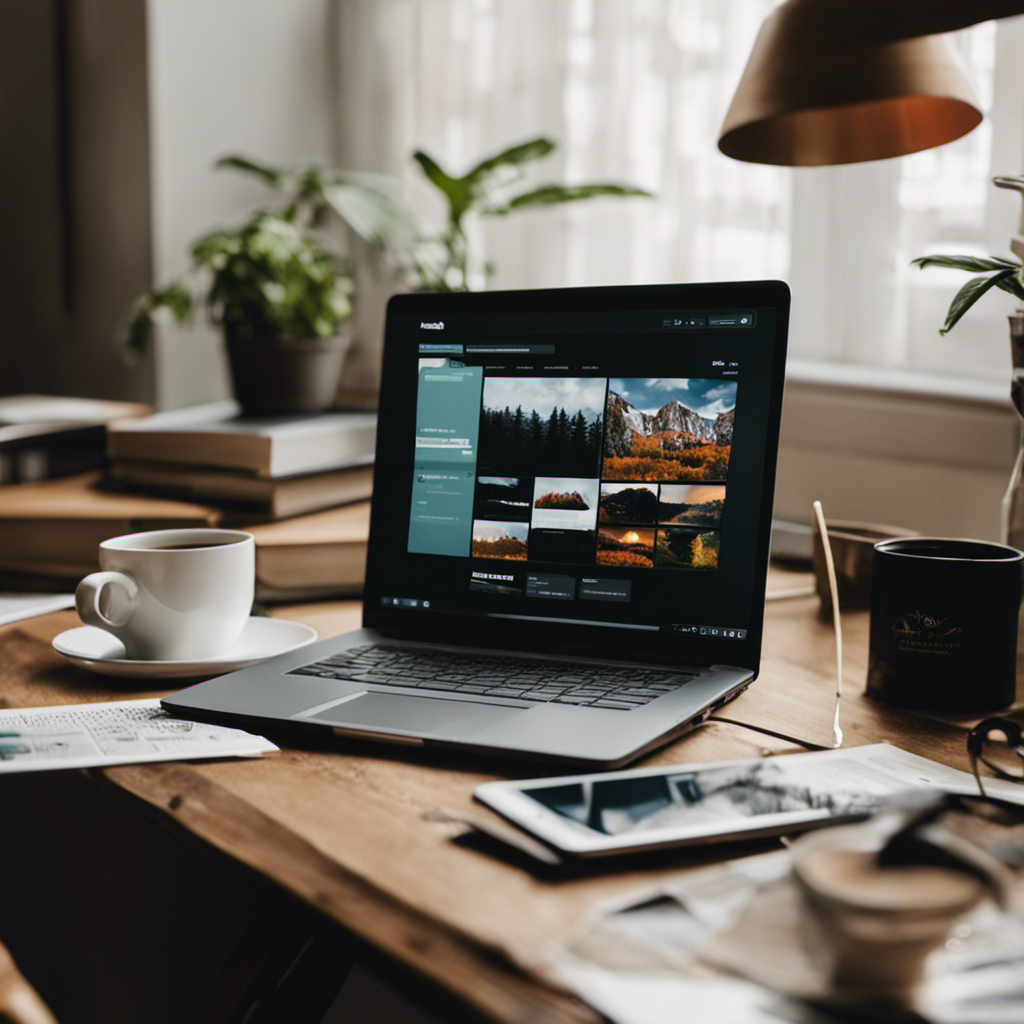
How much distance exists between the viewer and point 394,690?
74 centimetres

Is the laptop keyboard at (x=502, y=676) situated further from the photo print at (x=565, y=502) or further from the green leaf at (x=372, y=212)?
the green leaf at (x=372, y=212)

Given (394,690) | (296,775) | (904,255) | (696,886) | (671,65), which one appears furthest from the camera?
(671,65)

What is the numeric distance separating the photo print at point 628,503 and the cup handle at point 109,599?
0.36 metres

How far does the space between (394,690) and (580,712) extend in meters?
0.14

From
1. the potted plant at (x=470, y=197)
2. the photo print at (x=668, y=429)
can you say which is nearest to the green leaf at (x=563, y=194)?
the potted plant at (x=470, y=197)

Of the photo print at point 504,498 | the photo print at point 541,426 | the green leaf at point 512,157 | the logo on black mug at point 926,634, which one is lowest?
the logo on black mug at point 926,634

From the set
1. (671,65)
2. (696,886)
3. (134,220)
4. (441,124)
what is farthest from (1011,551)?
(134,220)

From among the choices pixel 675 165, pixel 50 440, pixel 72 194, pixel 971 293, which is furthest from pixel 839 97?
pixel 72 194

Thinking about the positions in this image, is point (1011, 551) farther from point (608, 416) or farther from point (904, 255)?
point (904, 255)

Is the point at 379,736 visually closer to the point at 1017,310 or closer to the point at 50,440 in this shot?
the point at 1017,310

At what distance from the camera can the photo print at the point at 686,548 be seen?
2.59 ft

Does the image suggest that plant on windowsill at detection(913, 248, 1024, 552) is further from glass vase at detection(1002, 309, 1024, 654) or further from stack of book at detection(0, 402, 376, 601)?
stack of book at detection(0, 402, 376, 601)

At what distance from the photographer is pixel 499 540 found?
86 cm

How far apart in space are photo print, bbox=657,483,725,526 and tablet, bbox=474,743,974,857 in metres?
0.22
